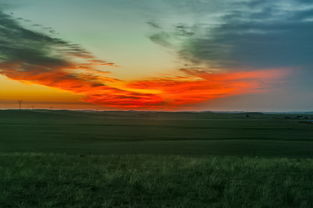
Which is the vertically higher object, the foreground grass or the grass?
the foreground grass

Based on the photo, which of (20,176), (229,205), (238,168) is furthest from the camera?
(238,168)

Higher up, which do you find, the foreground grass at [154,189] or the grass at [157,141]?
the foreground grass at [154,189]

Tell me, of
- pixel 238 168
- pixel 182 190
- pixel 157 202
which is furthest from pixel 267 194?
pixel 238 168

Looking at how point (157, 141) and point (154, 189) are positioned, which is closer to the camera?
point (154, 189)

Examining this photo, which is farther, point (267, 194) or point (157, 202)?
point (267, 194)

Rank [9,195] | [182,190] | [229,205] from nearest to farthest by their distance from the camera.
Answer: [229,205], [9,195], [182,190]

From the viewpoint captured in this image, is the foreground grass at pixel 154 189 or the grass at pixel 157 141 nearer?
the foreground grass at pixel 154 189

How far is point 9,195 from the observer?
309 inches

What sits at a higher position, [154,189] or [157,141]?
[154,189]

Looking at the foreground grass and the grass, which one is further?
the grass

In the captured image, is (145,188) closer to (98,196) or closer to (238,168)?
(98,196)

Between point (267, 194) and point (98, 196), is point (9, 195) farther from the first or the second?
point (267, 194)

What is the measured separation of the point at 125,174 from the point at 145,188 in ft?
6.76

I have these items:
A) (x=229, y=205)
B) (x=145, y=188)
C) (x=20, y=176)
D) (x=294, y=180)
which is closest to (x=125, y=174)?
(x=145, y=188)
